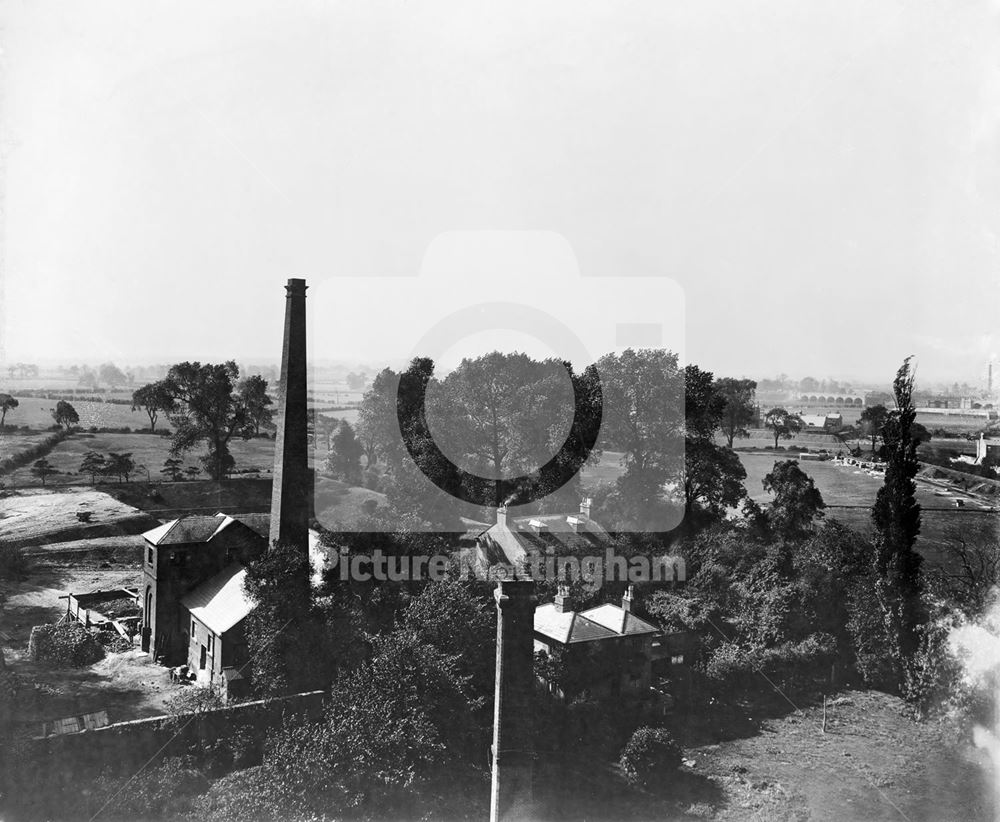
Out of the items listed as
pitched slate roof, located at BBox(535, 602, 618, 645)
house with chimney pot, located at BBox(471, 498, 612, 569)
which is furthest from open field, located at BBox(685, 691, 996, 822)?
house with chimney pot, located at BBox(471, 498, 612, 569)

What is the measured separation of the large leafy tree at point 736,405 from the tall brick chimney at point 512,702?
1590 cm

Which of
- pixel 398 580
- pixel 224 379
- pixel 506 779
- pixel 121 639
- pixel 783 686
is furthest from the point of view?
pixel 224 379

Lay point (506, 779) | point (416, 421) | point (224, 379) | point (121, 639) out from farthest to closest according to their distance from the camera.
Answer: point (224, 379) < point (416, 421) < point (121, 639) < point (506, 779)

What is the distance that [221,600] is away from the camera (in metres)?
17.9

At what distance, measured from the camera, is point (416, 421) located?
24078 mm

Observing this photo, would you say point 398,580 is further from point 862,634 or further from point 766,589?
point 862,634

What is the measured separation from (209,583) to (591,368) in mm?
13910

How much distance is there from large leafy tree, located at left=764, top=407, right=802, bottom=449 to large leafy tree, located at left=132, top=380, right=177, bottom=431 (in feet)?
76.7

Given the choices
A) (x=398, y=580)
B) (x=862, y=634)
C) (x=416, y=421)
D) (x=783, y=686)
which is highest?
(x=416, y=421)

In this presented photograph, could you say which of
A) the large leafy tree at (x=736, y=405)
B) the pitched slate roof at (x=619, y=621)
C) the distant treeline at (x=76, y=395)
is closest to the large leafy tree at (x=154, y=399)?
the distant treeline at (x=76, y=395)

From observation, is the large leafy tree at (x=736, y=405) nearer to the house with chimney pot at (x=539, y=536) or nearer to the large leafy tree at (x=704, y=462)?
the large leafy tree at (x=704, y=462)

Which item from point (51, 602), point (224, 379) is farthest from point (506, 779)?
point (224, 379)

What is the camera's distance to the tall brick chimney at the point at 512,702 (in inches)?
466

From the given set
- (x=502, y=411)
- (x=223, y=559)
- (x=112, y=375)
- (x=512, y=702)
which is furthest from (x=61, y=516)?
(x=512, y=702)
